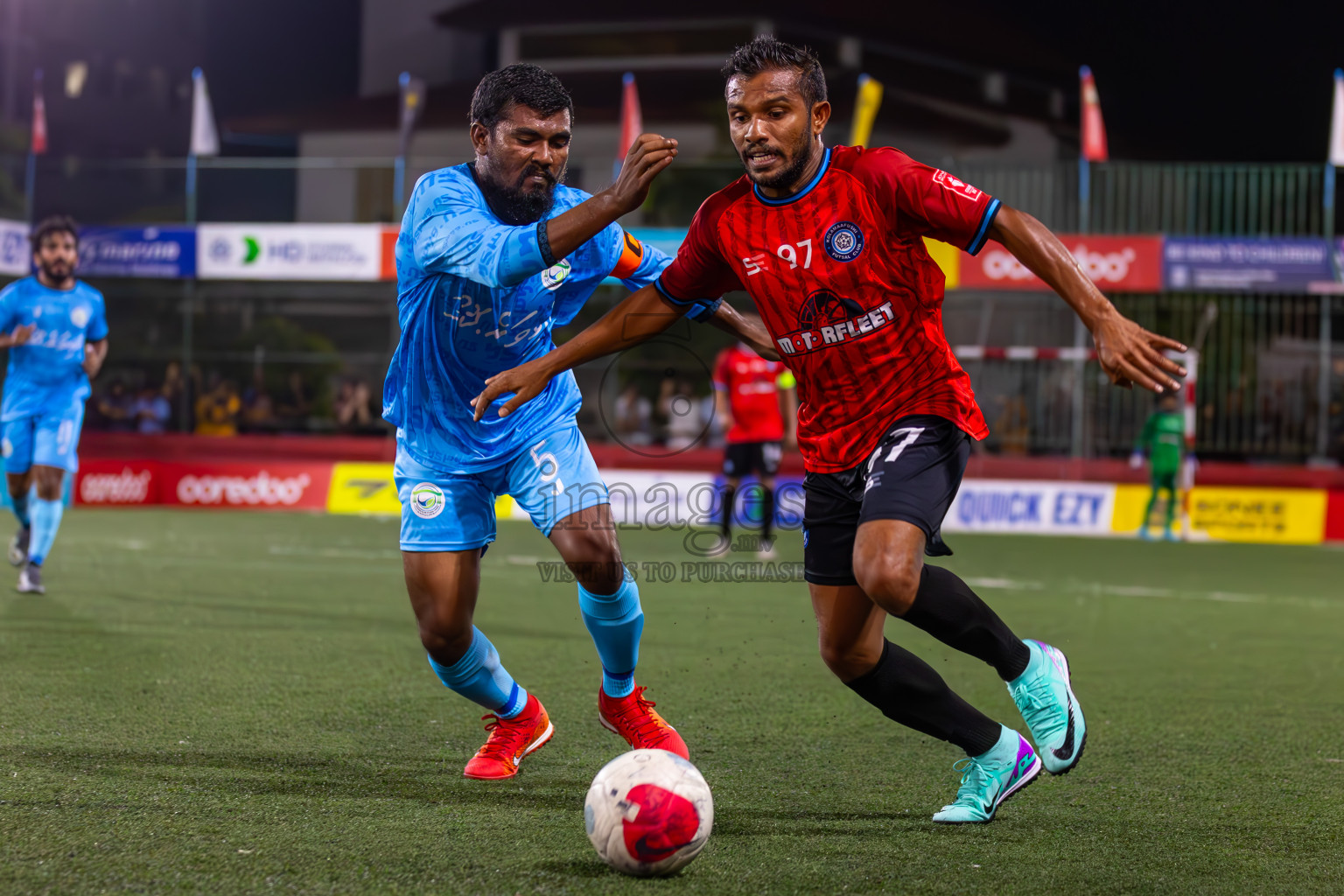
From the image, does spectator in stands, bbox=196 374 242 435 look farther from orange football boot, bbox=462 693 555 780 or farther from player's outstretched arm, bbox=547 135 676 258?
player's outstretched arm, bbox=547 135 676 258

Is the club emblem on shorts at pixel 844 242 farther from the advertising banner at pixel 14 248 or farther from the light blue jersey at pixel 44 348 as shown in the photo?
the advertising banner at pixel 14 248

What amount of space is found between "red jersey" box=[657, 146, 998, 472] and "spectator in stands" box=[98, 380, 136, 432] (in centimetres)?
1926

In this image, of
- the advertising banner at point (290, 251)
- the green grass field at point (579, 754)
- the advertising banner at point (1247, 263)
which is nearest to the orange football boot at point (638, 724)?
the green grass field at point (579, 754)

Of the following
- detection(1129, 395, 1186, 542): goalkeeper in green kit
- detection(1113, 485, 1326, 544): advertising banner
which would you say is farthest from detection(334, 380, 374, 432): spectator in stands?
detection(1129, 395, 1186, 542): goalkeeper in green kit

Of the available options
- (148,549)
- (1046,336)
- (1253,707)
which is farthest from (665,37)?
(1253,707)

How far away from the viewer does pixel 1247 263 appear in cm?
1698

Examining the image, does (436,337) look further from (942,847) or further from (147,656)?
(147,656)

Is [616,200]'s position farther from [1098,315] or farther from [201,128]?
[201,128]

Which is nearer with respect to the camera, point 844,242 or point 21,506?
point 844,242

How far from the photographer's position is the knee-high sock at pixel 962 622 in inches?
141

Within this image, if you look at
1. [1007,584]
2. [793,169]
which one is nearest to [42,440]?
[793,169]

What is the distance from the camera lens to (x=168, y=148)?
36.7 m

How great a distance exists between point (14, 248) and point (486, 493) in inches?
726

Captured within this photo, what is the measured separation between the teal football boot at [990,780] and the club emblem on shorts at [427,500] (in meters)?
1.80
